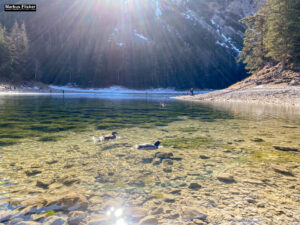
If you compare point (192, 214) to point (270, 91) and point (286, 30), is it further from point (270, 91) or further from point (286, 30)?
point (286, 30)

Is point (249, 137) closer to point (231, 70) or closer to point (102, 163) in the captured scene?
point (102, 163)

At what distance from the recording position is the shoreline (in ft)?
94.1

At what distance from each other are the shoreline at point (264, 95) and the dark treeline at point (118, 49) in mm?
80275

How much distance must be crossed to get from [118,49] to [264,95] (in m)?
103

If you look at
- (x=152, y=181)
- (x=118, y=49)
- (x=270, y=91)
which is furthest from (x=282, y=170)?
(x=118, y=49)

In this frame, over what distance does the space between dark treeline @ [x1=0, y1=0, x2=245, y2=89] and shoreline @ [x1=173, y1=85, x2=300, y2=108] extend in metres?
80.3

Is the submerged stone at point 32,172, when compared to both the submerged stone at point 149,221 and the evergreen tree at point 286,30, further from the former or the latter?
the evergreen tree at point 286,30

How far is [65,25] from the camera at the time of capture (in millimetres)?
127125

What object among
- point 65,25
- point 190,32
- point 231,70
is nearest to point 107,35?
point 65,25

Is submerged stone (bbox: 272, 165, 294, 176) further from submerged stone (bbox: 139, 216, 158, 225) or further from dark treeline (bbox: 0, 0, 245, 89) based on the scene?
dark treeline (bbox: 0, 0, 245, 89)

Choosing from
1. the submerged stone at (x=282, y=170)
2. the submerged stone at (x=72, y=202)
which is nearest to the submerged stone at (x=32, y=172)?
the submerged stone at (x=72, y=202)

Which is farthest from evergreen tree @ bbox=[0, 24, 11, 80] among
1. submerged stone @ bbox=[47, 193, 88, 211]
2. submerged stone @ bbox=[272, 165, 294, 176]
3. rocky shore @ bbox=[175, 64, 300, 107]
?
submerged stone @ bbox=[272, 165, 294, 176]

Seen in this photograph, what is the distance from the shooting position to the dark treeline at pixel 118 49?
114688 millimetres

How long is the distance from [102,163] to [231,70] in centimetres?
14732
